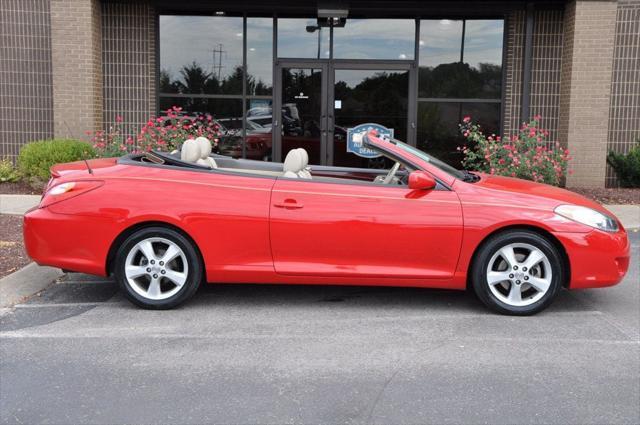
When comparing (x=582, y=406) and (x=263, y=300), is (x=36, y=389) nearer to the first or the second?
(x=263, y=300)

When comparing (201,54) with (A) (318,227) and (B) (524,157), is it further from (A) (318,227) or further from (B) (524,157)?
(A) (318,227)

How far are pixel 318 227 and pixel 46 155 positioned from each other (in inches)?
308

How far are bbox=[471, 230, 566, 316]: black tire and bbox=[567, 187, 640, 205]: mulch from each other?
707cm

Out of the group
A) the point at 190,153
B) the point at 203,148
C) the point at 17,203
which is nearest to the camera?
the point at 190,153

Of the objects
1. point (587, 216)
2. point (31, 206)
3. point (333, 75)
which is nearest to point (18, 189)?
point (31, 206)

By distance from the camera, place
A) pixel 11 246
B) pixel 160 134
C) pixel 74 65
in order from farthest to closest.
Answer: pixel 74 65 → pixel 160 134 → pixel 11 246

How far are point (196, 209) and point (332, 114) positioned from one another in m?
8.34

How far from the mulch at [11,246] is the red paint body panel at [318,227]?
1.45 m

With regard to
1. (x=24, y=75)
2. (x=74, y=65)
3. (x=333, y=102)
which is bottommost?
(x=333, y=102)

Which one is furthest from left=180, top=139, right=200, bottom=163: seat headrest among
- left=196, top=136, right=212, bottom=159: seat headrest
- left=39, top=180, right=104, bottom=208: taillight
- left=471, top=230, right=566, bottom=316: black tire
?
left=471, top=230, right=566, bottom=316: black tire

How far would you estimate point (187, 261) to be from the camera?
5.29 metres

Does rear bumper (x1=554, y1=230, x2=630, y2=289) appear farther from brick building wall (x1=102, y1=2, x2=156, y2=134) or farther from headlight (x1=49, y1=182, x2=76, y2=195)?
brick building wall (x1=102, y1=2, x2=156, y2=134)

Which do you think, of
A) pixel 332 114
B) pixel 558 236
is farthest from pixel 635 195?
pixel 558 236

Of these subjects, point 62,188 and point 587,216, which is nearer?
point 587,216
